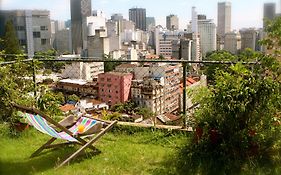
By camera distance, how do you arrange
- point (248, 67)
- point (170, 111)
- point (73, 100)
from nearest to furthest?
point (248, 67) → point (170, 111) → point (73, 100)

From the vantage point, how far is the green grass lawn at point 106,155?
3035mm

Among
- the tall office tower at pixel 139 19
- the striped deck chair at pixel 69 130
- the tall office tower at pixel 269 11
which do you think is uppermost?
the tall office tower at pixel 139 19

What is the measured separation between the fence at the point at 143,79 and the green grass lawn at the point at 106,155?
15.3 inches

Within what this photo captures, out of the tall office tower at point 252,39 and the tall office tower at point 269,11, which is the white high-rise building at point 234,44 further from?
the tall office tower at point 269,11

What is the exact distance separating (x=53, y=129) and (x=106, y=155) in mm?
564

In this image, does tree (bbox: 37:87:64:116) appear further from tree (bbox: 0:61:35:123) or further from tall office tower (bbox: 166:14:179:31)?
tall office tower (bbox: 166:14:179:31)

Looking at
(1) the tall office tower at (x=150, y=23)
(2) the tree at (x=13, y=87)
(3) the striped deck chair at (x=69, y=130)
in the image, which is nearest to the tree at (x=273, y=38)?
(3) the striped deck chair at (x=69, y=130)

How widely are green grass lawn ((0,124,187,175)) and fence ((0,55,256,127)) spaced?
39cm

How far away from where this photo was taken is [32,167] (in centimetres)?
310

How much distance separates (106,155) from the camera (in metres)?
3.37

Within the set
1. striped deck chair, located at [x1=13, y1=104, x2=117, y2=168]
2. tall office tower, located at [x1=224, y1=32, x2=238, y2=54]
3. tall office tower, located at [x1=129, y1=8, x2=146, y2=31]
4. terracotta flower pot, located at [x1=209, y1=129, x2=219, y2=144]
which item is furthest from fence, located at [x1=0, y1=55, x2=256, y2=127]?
tall office tower, located at [x1=129, y1=8, x2=146, y2=31]

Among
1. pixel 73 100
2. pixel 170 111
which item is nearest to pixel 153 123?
pixel 170 111

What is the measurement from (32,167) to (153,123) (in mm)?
1513

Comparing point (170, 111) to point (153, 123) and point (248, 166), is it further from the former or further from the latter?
point (248, 166)
